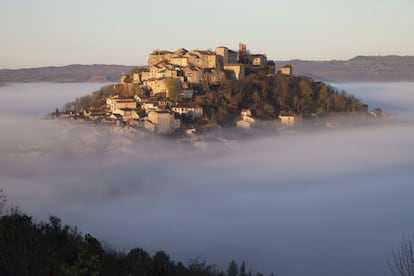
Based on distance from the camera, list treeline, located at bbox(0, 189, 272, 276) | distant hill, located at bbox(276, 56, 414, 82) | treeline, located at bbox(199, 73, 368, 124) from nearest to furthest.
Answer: treeline, located at bbox(0, 189, 272, 276), treeline, located at bbox(199, 73, 368, 124), distant hill, located at bbox(276, 56, 414, 82)

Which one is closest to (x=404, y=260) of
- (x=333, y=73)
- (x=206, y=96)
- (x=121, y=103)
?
(x=121, y=103)

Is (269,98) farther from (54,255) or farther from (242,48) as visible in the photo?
(54,255)

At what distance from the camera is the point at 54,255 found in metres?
5.43

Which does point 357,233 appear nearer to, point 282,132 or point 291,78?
point 282,132

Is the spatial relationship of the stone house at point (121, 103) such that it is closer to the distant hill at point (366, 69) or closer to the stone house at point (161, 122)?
the stone house at point (161, 122)

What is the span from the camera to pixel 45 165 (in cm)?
3147

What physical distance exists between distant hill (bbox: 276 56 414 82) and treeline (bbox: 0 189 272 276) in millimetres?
84067

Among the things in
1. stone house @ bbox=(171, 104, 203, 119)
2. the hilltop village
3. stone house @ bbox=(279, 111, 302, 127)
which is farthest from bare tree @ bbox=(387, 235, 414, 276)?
stone house @ bbox=(279, 111, 302, 127)

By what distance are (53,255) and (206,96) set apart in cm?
2710

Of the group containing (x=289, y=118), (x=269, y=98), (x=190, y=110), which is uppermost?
Result: (x=269, y=98)

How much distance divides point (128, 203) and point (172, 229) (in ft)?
13.7

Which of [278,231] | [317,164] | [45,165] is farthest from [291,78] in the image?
[45,165]

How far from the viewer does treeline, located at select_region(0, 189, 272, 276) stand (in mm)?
4953

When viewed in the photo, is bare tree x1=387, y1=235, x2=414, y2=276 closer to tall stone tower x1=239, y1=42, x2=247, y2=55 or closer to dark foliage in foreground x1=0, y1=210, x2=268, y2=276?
dark foliage in foreground x1=0, y1=210, x2=268, y2=276
